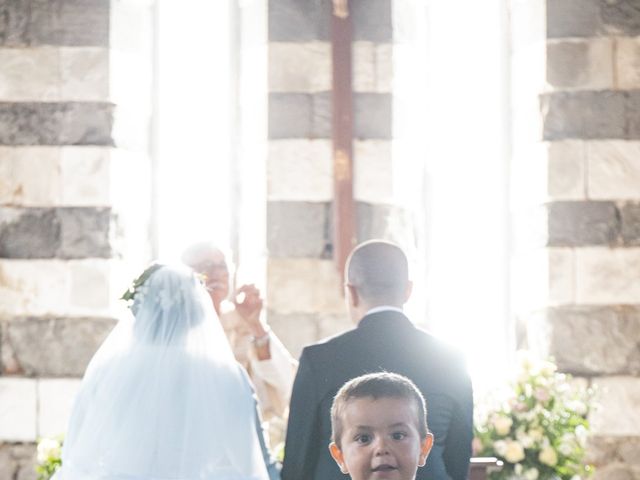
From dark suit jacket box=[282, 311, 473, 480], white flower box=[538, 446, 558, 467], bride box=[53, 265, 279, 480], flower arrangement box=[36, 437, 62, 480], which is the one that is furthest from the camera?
white flower box=[538, 446, 558, 467]

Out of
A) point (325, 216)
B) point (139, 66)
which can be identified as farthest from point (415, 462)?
point (139, 66)

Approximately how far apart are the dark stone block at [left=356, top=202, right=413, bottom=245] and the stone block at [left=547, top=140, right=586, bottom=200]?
2.28ft

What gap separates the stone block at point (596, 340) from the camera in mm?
6938

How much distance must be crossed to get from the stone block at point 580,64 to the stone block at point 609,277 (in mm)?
754

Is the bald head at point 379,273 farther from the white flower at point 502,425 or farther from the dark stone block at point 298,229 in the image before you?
the dark stone block at point 298,229

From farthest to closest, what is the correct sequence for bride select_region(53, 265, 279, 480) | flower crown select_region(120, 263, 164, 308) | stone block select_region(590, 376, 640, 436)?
stone block select_region(590, 376, 640, 436)
flower crown select_region(120, 263, 164, 308)
bride select_region(53, 265, 279, 480)

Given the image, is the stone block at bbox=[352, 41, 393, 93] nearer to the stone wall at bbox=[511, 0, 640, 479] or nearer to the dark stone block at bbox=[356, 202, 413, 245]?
the dark stone block at bbox=[356, 202, 413, 245]

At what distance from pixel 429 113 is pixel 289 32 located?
2.81 ft

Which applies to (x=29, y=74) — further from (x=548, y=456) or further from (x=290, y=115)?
(x=548, y=456)

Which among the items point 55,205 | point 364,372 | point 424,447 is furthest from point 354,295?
point 55,205

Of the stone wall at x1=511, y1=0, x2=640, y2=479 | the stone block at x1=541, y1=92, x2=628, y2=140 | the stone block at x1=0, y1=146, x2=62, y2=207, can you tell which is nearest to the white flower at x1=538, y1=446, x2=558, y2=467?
the stone wall at x1=511, y1=0, x2=640, y2=479

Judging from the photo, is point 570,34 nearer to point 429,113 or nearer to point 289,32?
point 429,113

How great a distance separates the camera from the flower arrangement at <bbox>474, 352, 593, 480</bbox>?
6.11m

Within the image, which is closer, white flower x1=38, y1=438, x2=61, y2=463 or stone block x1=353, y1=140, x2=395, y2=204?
white flower x1=38, y1=438, x2=61, y2=463
